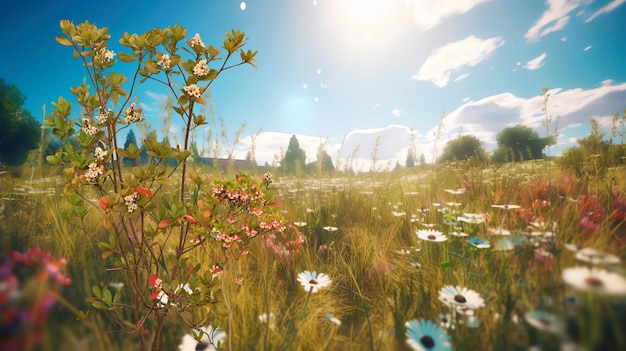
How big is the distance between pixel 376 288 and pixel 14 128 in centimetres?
1890

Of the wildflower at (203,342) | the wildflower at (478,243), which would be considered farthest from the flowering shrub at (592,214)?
the wildflower at (203,342)

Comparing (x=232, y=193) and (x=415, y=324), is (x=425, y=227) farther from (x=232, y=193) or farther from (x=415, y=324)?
(x=232, y=193)

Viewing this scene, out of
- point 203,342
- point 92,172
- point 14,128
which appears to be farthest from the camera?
point 14,128

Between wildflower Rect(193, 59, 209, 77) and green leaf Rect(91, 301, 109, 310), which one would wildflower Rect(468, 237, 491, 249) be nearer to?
wildflower Rect(193, 59, 209, 77)

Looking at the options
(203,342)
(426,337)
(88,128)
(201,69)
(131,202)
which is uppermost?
(201,69)

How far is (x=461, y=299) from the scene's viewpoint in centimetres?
150

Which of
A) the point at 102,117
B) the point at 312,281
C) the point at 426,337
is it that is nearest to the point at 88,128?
the point at 102,117

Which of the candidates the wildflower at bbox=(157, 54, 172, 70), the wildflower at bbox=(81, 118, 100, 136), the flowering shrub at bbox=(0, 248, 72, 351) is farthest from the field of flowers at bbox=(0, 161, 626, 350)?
the wildflower at bbox=(157, 54, 172, 70)

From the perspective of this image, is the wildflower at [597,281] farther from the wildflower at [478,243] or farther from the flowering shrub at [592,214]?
the flowering shrub at [592,214]

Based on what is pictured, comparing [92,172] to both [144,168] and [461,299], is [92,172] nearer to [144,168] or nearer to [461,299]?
[144,168]

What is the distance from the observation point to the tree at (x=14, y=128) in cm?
1255

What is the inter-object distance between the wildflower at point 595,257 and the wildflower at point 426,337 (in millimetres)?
645

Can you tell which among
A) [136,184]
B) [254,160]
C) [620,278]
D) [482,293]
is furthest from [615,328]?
[254,160]

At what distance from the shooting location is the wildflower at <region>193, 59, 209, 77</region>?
4.88 feet
